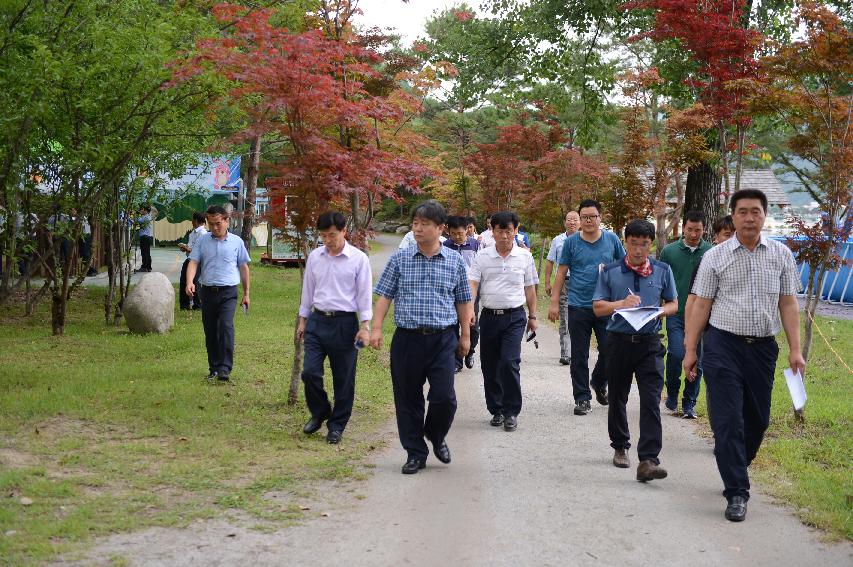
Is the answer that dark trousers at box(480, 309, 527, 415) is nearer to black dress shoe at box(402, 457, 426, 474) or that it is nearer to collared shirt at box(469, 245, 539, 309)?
collared shirt at box(469, 245, 539, 309)

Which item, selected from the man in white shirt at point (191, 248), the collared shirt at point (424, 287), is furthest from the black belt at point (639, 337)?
the man in white shirt at point (191, 248)

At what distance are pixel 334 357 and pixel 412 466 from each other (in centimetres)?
128

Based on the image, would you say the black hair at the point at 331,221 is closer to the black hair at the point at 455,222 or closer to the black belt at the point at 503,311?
the black belt at the point at 503,311

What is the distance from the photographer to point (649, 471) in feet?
22.6

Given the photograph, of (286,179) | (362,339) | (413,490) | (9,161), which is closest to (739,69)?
(286,179)

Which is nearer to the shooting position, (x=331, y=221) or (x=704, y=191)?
(x=331, y=221)

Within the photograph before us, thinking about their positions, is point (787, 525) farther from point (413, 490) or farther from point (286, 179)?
point (286, 179)

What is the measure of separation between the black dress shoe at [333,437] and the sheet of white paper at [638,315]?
250 cm

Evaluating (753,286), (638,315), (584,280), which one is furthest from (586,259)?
(753,286)

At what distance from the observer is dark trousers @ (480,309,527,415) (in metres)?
8.78

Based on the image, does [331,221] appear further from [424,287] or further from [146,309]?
[146,309]

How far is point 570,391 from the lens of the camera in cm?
1084

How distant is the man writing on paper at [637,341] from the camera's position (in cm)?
714

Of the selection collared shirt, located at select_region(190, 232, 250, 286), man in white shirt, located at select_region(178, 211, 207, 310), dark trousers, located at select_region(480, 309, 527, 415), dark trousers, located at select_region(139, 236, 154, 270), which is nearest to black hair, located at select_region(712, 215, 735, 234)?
dark trousers, located at select_region(480, 309, 527, 415)
